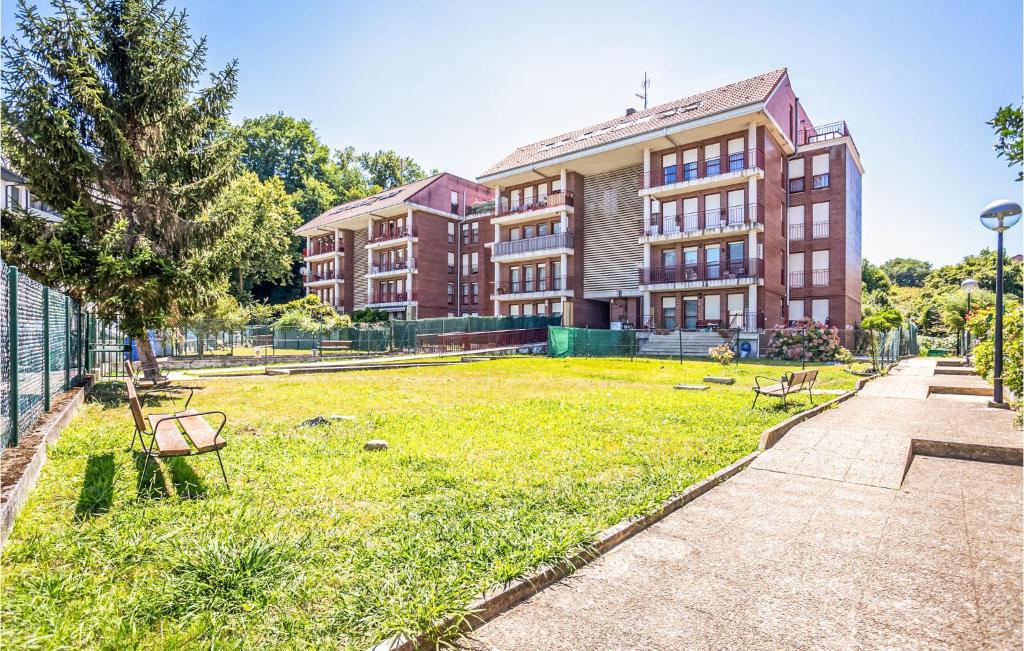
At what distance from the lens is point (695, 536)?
4.33m

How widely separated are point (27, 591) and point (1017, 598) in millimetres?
6054

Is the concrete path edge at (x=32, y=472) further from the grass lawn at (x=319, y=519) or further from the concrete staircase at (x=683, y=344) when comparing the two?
the concrete staircase at (x=683, y=344)

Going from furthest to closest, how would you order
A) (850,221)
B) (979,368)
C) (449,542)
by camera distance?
(850,221) < (979,368) < (449,542)

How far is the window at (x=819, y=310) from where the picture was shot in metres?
32.3

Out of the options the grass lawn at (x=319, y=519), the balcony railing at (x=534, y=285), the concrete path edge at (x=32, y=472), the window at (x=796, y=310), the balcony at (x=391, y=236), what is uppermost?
the balcony at (x=391, y=236)

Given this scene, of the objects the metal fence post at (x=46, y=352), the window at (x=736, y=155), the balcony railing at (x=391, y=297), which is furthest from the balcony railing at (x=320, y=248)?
the metal fence post at (x=46, y=352)

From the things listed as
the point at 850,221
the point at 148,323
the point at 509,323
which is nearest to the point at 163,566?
the point at 148,323

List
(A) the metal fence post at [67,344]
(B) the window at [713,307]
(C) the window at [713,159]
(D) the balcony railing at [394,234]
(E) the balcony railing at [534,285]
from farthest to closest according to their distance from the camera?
(D) the balcony railing at [394,234] → (E) the balcony railing at [534,285] → (B) the window at [713,307] → (C) the window at [713,159] → (A) the metal fence post at [67,344]

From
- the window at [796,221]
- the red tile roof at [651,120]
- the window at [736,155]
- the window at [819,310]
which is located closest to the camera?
the window at [736,155]

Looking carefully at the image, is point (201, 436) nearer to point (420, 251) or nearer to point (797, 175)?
point (797, 175)

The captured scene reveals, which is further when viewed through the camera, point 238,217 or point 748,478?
point 238,217

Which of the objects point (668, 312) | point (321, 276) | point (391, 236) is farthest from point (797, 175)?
point (321, 276)

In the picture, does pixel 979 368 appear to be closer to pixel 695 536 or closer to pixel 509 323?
pixel 695 536

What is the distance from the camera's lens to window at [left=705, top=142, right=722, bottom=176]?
102 ft
